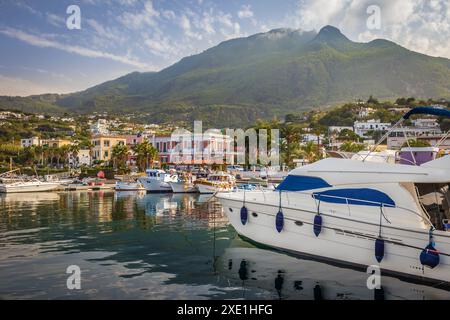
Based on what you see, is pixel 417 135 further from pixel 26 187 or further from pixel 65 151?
pixel 65 151

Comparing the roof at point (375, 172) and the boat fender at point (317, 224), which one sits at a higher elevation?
the roof at point (375, 172)

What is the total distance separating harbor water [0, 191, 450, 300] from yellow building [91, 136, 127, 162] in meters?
73.8

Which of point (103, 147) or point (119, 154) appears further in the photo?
point (103, 147)

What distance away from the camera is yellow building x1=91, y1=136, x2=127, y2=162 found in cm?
9006

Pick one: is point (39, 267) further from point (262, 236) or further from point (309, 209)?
point (309, 209)

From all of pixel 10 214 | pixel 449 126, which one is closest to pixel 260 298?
pixel 10 214

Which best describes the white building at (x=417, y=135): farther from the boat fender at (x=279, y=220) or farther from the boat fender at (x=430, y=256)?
the boat fender at (x=279, y=220)

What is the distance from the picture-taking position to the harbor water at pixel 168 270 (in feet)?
30.7

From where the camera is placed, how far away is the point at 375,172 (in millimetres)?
11297

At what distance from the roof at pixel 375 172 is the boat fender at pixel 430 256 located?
6.06ft

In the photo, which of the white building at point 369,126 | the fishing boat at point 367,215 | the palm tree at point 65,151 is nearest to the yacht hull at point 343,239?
the fishing boat at point 367,215

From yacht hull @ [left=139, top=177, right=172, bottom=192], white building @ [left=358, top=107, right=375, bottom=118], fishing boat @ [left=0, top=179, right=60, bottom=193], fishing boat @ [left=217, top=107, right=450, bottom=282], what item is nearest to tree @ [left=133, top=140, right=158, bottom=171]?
fishing boat @ [left=0, top=179, right=60, bottom=193]

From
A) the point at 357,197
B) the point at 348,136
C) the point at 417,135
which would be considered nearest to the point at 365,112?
the point at 348,136

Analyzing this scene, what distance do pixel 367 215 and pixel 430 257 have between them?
2027 mm
